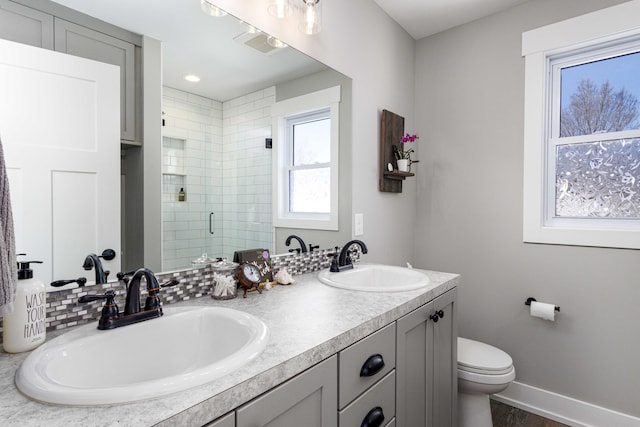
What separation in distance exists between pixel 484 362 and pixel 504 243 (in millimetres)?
837

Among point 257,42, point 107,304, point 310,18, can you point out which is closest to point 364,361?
point 107,304

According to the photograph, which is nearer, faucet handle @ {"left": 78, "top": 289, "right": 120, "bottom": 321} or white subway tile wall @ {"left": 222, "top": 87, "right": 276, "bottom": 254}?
faucet handle @ {"left": 78, "top": 289, "right": 120, "bottom": 321}

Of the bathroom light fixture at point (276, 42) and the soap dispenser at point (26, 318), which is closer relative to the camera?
the soap dispenser at point (26, 318)

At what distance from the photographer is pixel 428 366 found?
1368 mm

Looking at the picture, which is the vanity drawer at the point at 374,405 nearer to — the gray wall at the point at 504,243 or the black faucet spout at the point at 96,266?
the black faucet spout at the point at 96,266

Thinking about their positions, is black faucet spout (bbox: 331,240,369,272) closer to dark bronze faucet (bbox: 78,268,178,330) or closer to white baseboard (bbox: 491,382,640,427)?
dark bronze faucet (bbox: 78,268,178,330)

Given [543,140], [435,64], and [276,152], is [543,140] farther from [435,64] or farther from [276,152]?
[276,152]

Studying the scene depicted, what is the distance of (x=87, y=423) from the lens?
1.61ft

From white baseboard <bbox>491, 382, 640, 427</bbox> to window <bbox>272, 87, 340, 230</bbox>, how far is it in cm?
161

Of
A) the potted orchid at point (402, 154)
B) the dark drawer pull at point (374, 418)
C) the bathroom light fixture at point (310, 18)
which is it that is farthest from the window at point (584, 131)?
the dark drawer pull at point (374, 418)

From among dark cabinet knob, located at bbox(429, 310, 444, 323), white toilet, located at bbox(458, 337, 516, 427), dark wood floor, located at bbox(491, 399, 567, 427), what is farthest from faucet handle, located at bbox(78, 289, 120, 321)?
dark wood floor, located at bbox(491, 399, 567, 427)

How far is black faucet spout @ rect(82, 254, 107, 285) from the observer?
955 mm

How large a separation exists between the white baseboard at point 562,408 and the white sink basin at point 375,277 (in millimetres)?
1220

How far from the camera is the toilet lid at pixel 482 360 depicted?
5.41ft
